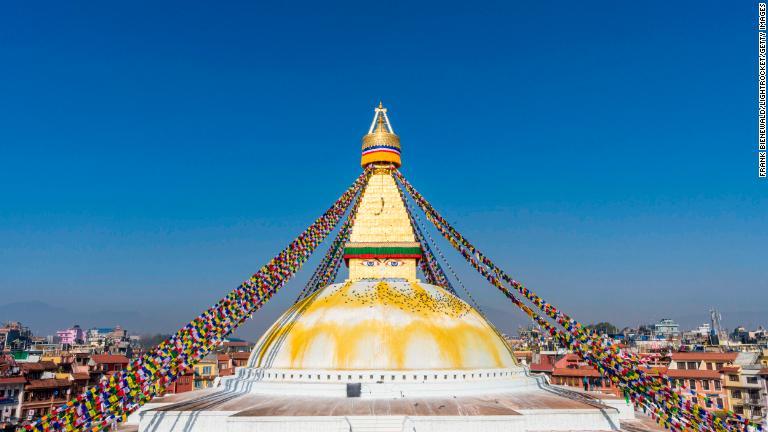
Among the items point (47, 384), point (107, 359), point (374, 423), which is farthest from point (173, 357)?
point (107, 359)

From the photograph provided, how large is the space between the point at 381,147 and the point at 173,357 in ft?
34.9

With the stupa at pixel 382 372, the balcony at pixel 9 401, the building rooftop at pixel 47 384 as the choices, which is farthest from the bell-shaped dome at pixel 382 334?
the building rooftop at pixel 47 384

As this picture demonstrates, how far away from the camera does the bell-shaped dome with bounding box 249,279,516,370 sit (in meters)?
15.3

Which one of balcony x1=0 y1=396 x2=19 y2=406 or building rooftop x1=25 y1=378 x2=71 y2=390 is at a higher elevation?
building rooftop x1=25 y1=378 x2=71 y2=390

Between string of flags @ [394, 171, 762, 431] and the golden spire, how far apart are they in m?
4.81

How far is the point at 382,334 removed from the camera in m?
15.5

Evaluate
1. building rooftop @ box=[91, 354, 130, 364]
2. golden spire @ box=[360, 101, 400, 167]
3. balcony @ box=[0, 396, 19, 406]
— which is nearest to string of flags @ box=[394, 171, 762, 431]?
golden spire @ box=[360, 101, 400, 167]

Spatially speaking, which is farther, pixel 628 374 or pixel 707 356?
pixel 707 356

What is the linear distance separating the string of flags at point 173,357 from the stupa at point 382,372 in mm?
1057

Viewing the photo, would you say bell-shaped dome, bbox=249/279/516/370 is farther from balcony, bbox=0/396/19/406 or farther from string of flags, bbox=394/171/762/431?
balcony, bbox=0/396/19/406

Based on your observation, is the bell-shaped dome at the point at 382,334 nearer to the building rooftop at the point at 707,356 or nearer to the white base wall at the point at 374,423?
the white base wall at the point at 374,423

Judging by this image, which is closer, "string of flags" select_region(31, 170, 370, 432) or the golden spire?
"string of flags" select_region(31, 170, 370, 432)

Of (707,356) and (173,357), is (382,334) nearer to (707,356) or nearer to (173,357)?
(173,357)

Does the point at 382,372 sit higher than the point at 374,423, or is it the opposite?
the point at 382,372
